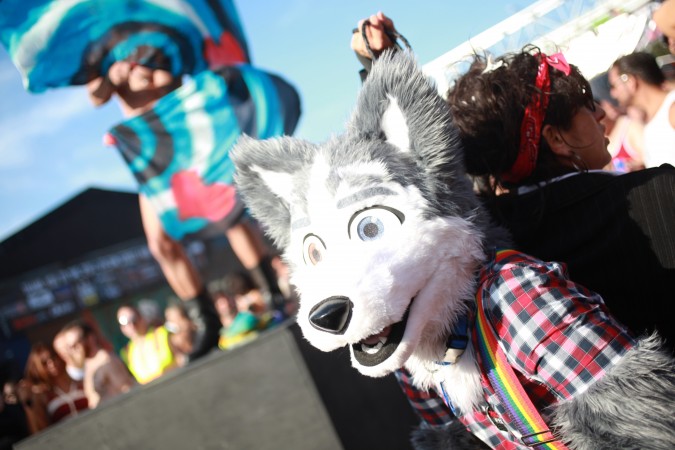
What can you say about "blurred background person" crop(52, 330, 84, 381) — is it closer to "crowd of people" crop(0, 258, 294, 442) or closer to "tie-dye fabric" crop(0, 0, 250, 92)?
"crowd of people" crop(0, 258, 294, 442)

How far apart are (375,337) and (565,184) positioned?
505 mm

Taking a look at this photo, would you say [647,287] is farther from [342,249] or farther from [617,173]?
[342,249]

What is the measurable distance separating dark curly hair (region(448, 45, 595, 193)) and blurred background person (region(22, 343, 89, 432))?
302 cm

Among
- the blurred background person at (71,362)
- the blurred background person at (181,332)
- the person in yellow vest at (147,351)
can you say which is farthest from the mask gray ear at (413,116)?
the blurred background person at (181,332)

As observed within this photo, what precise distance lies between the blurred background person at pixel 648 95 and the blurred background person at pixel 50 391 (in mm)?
3332

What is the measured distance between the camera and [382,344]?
877 mm

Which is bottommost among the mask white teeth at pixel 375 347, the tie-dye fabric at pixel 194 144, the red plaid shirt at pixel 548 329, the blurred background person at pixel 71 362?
the red plaid shirt at pixel 548 329

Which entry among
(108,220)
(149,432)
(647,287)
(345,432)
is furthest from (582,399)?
(108,220)

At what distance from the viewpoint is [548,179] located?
1.11 metres

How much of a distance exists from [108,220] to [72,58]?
39.9 feet

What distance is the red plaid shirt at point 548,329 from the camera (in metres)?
0.78

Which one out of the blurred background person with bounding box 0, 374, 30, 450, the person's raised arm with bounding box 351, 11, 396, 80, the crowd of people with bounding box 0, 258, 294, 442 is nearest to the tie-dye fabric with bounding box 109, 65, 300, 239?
the crowd of people with bounding box 0, 258, 294, 442

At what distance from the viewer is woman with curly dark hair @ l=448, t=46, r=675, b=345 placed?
3.18 feet

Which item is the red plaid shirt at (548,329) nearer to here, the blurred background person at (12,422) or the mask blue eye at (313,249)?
the mask blue eye at (313,249)
